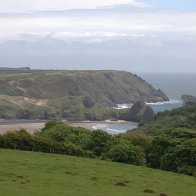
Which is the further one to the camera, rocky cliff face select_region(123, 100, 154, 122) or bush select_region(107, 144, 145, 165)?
rocky cliff face select_region(123, 100, 154, 122)

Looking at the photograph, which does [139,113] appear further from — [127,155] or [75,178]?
[75,178]

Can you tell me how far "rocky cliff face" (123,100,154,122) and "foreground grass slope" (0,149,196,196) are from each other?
119 metres

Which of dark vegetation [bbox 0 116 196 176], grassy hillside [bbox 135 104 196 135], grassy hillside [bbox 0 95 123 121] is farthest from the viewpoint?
grassy hillside [bbox 0 95 123 121]

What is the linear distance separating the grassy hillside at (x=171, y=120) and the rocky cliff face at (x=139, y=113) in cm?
2626

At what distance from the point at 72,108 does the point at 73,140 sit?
115823mm

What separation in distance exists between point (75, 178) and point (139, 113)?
132 m

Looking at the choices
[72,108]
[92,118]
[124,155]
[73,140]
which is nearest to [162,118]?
[92,118]

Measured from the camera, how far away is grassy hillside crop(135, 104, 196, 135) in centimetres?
10468

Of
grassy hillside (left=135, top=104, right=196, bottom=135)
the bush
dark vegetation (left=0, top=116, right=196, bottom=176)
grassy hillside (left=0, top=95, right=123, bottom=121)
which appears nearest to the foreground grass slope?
dark vegetation (left=0, top=116, right=196, bottom=176)

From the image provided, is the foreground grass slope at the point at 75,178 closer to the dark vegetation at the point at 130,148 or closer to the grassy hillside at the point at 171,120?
the dark vegetation at the point at 130,148

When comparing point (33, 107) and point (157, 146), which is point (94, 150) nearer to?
point (157, 146)

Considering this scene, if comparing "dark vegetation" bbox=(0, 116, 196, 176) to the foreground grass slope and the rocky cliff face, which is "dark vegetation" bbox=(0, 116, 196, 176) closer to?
the foreground grass slope

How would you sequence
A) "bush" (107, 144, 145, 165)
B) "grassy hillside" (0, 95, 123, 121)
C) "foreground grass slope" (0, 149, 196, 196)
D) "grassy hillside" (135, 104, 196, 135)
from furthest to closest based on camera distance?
1. "grassy hillside" (0, 95, 123, 121)
2. "grassy hillside" (135, 104, 196, 135)
3. "bush" (107, 144, 145, 165)
4. "foreground grass slope" (0, 149, 196, 196)

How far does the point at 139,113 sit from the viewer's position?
163250mm
